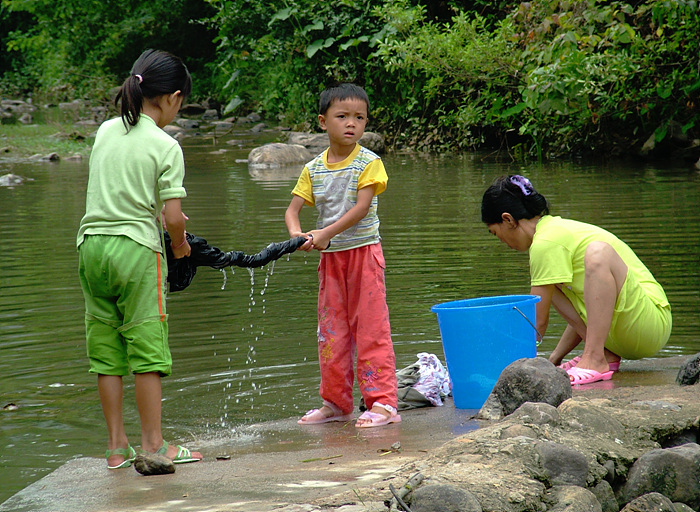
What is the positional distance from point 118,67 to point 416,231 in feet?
74.9

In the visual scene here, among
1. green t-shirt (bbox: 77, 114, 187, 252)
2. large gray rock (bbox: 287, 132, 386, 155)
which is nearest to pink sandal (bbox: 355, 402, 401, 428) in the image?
green t-shirt (bbox: 77, 114, 187, 252)

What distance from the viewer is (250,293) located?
22.3 ft

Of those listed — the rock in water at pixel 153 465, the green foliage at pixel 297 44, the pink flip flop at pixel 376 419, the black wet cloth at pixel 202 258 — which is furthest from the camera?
the green foliage at pixel 297 44

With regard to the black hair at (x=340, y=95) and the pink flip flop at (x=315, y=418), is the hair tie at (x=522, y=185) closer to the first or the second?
the black hair at (x=340, y=95)

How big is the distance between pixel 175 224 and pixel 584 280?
1.93 meters

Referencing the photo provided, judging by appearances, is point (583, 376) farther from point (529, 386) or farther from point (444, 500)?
point (444, 500)

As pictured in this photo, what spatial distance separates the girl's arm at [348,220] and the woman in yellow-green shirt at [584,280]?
0.64 metres

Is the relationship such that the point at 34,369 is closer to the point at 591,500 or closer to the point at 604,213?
the point at 591,500

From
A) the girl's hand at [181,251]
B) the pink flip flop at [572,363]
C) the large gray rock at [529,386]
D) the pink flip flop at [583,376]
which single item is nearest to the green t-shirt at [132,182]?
the girl's hand at [181,251]

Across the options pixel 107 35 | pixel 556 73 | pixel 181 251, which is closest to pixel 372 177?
pixel 181 251

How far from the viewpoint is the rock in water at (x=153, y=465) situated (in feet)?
10.3

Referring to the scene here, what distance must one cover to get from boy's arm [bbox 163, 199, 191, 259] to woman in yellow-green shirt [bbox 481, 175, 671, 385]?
1520 mm

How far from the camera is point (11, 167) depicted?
1619 cm

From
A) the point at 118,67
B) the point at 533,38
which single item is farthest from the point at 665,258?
the point at 118,67
